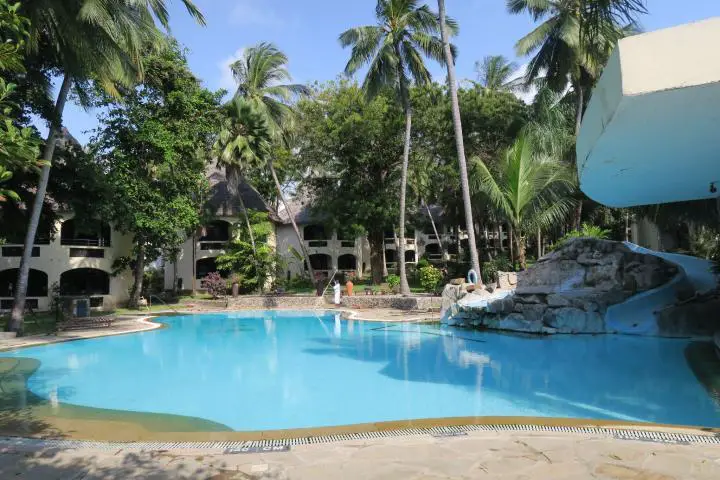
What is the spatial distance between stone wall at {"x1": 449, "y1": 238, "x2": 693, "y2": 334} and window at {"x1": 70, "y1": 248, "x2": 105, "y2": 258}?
17680mm

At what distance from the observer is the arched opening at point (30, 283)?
21.8 meters

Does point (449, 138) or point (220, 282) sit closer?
point (220, 282)

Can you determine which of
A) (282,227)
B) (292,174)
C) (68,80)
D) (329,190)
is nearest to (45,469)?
(68,80)

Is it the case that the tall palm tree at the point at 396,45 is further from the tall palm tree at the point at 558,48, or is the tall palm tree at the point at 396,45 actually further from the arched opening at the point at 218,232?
the arched opening at the point at 218,232

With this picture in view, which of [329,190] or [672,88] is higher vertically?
[329,190]

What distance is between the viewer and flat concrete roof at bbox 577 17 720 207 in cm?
359

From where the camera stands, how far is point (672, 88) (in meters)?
3.57

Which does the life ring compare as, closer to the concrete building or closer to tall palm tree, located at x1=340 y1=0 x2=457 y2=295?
tall palm tree, located at x1=340 y1=0 x2=457 y2=295

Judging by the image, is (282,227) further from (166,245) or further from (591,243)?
(591,243)

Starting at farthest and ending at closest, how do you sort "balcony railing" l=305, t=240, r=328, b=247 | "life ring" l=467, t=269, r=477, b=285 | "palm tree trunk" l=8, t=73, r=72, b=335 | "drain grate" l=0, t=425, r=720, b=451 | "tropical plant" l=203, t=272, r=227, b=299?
"balcony railing" l=305, t=240, r=328, b=247 → "tropical plant" l=203, t=272, r=227, b=299 → "life ring" l=467, t=269, r=477, b=285 → "palm tree trunk" l=8, t=73, r=72, b=335 → "drain grate" l=0, t=425, r=720, b=451

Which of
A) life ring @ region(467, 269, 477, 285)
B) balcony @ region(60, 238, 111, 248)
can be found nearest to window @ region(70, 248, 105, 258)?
balcony @ region(60, 238, 111, 248)

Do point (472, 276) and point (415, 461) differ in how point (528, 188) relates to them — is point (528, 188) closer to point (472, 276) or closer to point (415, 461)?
point (472, 276)

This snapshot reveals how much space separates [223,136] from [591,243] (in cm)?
1794

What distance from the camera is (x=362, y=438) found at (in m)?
4.67
